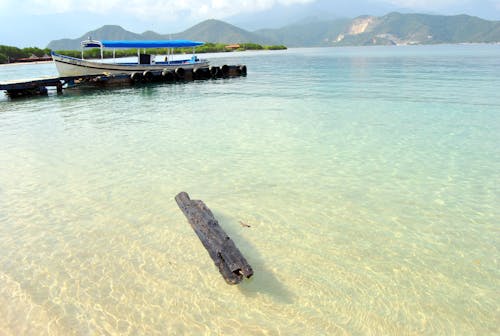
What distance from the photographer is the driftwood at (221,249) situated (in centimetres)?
485

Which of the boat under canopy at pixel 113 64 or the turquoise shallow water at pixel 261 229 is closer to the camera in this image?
the turquoise shallow water at pixel 261 229

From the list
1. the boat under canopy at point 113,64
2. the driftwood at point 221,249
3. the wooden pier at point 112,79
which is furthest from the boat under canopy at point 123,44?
the driftwood at point 221,249

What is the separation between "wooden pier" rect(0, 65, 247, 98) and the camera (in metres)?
26.3

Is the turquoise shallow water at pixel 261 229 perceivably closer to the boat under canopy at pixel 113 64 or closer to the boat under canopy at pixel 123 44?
the boat under canopy at pixel 113 64

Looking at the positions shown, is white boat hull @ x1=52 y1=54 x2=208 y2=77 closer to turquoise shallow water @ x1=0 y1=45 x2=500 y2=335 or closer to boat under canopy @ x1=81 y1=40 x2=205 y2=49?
boat under canopy @ x1=81 y1=40 x2=205 y2=49

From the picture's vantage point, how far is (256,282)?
5152 mm

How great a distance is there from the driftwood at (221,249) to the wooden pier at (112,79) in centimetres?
2535

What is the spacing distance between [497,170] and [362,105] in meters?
10.2

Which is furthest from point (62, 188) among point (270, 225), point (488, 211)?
point (488, 211)

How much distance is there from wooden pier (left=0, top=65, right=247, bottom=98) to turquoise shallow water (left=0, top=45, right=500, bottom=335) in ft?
47.1

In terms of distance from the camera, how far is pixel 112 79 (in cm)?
3102

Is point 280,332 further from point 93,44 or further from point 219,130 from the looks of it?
point 93,44

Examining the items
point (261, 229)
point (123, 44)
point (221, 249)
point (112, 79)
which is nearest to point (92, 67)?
point (112, 79)

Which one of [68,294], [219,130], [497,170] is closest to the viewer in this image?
[68,294]
